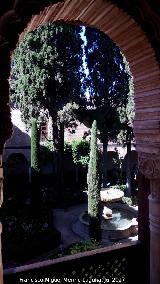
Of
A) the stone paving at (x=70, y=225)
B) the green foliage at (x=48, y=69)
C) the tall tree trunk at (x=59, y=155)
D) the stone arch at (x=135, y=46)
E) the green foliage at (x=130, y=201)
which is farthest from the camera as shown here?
the green foliage at (x=130, y=201)

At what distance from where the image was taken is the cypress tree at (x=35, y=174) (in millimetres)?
15517

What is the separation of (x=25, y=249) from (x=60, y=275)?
28.9 ft

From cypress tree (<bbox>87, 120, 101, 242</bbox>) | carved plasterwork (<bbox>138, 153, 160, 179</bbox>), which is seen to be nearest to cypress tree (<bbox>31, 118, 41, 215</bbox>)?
cypress tree (<bbox>87, 120, 101, 242</bbox>)

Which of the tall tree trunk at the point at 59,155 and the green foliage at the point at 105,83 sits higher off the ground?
the green foliage at the point at 105,83

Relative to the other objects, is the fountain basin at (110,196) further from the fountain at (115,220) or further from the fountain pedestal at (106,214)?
the fountain pedestal at (106,214)

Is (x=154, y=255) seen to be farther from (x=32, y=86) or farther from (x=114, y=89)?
(x=114, y=89)

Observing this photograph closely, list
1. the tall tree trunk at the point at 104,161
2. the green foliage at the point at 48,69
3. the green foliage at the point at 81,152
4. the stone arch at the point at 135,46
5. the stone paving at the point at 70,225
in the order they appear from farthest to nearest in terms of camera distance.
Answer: the green foliage at the point at 81,152 < the tall tree trunk at the point at 104,161 < the green foliage at the point at 48,69 < the stone paving at the point at 70,225 < the stone arch at the point at 135,46

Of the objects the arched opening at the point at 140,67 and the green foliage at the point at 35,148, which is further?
the green foliage at the point at 35,148

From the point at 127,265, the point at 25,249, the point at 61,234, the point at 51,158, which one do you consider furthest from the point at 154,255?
the point at 51,158

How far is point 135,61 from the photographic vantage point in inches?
124

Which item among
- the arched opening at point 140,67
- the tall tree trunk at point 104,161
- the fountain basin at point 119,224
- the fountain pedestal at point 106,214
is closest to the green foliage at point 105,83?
the tall tree trunk at point 104,161

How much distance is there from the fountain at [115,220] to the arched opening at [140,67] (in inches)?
437

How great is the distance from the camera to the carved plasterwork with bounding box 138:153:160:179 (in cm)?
298

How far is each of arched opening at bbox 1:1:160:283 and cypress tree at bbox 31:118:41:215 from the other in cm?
1289
